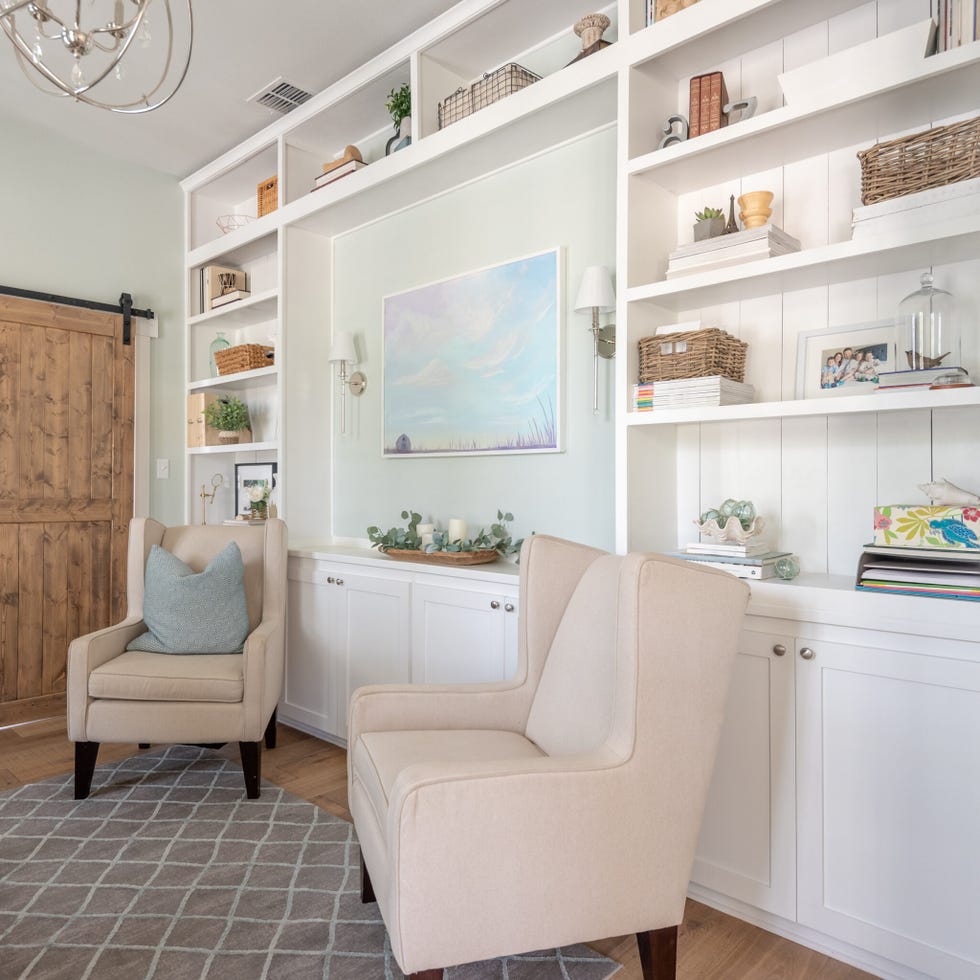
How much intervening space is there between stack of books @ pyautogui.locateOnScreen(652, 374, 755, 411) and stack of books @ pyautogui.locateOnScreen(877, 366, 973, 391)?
41 cm

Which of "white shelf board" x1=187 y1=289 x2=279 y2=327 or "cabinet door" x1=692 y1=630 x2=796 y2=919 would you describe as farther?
"white shelf board" x1=187 y1=289 x2=279 y2=327

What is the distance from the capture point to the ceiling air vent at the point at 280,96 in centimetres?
308

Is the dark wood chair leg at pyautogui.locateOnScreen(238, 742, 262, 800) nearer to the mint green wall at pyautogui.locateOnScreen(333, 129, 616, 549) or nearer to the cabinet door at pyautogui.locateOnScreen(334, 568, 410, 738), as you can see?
the cabinet door at pyautogui.locateOnScreen(334, 568, 410, 738)

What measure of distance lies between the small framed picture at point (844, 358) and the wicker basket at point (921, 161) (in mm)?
343

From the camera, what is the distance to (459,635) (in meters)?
2.52

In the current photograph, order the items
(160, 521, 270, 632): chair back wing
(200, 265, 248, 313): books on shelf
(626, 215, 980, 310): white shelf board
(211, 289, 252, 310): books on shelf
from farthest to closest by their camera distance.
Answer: (200, 265, 248, 313): books on shelf < (211, 289, 252, 310): books on shelf < (160, 521, 270, 632): chair back wing < (626, 215, 980, 310): white shelf board

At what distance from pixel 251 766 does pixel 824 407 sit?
2.12 m

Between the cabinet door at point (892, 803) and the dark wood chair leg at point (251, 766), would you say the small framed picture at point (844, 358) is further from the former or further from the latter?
the dark wood chair leg at point (251, 766)

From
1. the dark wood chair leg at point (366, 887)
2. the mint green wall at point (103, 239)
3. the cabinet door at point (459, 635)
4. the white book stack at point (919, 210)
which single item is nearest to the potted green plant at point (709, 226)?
the white book stack at point (919, 210)

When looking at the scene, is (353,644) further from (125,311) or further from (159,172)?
(159,172)

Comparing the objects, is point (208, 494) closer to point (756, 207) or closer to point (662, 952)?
point (756, 207)

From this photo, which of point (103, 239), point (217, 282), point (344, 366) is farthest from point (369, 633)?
point (103, 239)

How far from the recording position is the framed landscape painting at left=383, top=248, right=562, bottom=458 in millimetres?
2676

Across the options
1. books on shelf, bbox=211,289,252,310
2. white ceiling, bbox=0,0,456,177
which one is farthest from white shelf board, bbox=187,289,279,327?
white ceiling, bbox=0,0,456,177
